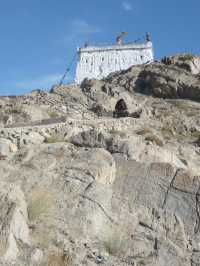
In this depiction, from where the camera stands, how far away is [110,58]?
44625 mm

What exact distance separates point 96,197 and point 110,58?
32063 mm

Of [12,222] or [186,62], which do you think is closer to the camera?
[12,222]

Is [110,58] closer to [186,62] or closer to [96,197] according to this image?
[186,62]

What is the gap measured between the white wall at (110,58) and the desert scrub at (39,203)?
30.0m

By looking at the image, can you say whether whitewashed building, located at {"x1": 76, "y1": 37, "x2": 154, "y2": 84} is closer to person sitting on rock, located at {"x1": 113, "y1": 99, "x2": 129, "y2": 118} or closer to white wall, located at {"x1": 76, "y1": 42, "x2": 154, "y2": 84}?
white wall, located at {"x1": 76, "y1": 42, "x2": 154, "y2": 84}

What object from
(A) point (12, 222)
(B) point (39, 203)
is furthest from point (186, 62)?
(A) point (12, 222)

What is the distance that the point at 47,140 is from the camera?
17734mm

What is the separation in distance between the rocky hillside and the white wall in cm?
2296

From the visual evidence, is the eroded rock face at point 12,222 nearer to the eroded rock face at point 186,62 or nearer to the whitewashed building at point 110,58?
the eroded rock face at point 186,62

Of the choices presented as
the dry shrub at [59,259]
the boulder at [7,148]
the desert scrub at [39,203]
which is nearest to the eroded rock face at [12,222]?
the desert scrub at [39,203]

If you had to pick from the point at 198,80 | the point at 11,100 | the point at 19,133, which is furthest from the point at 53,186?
the point at 198,80

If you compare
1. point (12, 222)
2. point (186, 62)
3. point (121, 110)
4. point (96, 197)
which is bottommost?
point (12, 222)

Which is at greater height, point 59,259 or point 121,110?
point 121,110

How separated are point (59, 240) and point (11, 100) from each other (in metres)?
19.4
